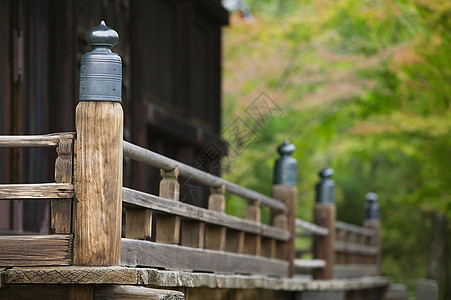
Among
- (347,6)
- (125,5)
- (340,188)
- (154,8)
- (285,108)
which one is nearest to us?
(125,5)

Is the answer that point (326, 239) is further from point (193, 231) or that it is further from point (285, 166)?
point (193, 231)

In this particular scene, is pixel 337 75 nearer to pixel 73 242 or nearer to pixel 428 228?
pixel 428 228

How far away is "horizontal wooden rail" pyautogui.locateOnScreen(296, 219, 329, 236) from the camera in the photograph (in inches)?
432

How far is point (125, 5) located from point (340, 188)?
54.7 ft

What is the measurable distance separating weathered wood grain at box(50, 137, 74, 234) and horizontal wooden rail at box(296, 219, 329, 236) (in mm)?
6036

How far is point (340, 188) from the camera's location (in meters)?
25.7

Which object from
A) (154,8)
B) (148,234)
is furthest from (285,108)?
(148,234)

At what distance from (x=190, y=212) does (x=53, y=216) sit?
1811 mm

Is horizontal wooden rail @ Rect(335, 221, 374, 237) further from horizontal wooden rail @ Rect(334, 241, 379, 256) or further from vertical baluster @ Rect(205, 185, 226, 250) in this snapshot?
vertical baluster @ Rect(205, 185, 226, 250)

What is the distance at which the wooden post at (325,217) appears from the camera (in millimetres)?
12641

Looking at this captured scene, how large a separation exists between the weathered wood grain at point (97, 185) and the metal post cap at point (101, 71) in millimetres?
52

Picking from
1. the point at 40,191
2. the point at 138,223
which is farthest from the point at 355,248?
the point at 40,191

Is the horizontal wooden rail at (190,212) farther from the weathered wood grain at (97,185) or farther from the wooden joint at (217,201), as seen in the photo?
the weathered wood grain at (97,185)

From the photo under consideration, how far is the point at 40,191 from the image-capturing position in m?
5.16
